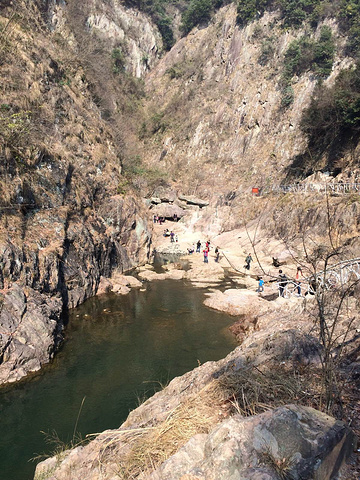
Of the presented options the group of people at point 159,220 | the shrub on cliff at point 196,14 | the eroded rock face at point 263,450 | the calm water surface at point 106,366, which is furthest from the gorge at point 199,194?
the group of people at point 159,220

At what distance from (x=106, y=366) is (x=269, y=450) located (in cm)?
1050

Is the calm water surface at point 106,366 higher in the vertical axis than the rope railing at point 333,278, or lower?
lower

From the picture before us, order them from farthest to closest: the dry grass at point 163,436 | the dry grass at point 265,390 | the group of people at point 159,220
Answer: the group of people at point 159,220 → the dry grass at point 265,390 → the dry grass at point 163,436

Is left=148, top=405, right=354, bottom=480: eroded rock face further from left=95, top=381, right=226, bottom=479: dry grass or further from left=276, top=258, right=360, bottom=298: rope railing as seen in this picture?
left=276, top=258, right=360, bottom=298: rope railing

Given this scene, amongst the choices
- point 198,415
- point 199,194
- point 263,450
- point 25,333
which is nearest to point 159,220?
point 199,194

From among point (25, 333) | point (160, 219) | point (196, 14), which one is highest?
point (196, 14)

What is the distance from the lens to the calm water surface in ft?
30.5

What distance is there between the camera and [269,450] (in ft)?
11.2

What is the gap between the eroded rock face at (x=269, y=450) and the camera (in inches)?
128

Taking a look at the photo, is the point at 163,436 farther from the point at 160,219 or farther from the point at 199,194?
the point at 199,194

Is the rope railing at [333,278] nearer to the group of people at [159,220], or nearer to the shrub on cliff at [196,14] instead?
the group of people at [159,220]

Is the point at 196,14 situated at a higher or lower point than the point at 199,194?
higher

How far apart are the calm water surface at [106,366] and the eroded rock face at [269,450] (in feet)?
21.0

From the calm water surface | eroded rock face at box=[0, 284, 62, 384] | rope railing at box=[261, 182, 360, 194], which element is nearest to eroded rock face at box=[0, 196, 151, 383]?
eroded rock face at box=[0, 284, 62, 384]
